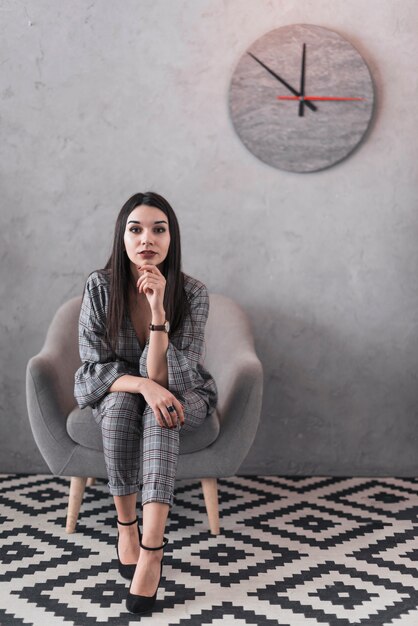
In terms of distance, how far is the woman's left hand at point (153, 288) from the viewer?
7.14ft

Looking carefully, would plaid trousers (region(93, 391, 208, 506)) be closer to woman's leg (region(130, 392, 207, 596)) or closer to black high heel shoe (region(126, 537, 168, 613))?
woman's leg (region(130, 392, 207, 596))

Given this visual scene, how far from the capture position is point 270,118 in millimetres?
3105

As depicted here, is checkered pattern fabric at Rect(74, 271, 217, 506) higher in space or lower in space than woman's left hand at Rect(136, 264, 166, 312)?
lower

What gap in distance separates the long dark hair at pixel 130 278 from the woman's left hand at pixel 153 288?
122mm

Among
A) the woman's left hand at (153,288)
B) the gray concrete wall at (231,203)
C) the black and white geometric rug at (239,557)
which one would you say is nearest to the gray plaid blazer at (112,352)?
the woman's left hand at (153,288)

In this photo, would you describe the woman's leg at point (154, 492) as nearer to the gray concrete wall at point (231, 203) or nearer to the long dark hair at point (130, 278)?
the long dark hair at point (130, 278)

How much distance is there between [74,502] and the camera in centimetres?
256

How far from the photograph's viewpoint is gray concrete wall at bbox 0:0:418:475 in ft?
10.2

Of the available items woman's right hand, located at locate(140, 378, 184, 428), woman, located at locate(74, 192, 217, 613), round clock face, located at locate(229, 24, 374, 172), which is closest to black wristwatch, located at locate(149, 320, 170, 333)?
woman, located at locate(74, 192, 217, 613)

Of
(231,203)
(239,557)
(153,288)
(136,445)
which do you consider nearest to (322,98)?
(231,203)

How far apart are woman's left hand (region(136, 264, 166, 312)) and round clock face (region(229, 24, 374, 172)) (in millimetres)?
1112

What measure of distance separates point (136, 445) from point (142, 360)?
0.24m

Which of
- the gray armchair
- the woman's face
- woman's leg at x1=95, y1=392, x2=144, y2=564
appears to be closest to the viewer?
woman's leg at x1=95, y1=392, x2=144, y2=564

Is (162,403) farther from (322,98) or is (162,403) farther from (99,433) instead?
(322,98)
